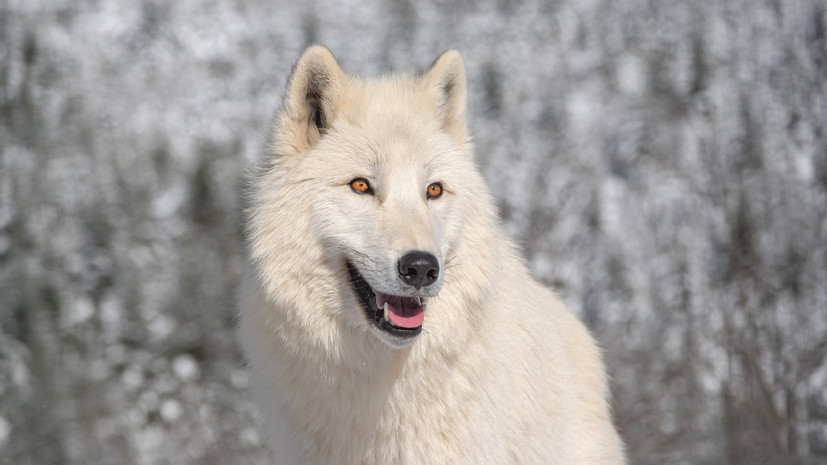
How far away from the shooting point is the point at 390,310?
3307 millimetres

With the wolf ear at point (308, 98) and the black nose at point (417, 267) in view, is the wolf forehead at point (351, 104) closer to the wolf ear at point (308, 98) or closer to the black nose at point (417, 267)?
the wolf ear at point (308, 98)

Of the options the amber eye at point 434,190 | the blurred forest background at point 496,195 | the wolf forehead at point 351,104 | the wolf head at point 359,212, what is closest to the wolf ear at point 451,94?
the wolf forehead at point 351,104

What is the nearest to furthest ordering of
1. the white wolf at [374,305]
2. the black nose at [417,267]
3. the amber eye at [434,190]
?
1. the black nose at [417,267]
2. the white wolf at [374,305]
3. the amber eye at [434,190]

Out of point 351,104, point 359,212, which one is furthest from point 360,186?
point 351,104

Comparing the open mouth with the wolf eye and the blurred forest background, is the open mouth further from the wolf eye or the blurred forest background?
the blurred forest background

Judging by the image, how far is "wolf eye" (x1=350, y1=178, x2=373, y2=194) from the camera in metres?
3.49

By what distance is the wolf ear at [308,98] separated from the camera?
361 centimetres

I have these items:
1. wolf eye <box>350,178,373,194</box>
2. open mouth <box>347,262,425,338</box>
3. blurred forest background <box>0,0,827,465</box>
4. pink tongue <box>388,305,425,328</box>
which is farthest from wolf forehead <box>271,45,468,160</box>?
blurred forest background <box>0,0,827,465</box>

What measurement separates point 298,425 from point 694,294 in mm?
10685

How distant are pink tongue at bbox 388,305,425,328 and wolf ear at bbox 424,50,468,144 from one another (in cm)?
106

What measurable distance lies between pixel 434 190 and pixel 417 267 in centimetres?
60

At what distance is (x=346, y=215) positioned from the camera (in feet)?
11.2

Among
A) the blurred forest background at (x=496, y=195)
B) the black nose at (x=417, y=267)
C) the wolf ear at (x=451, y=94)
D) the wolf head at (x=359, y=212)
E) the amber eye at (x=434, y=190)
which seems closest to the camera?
the black nose at (x=417, y=267)

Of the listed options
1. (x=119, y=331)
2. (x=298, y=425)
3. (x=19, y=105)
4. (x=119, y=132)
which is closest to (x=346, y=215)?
(x=298, y=425)
